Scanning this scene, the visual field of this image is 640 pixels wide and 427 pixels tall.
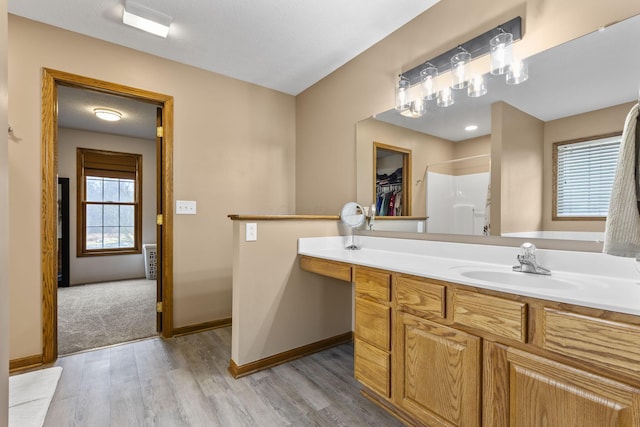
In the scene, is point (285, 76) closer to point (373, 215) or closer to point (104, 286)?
point (373, 215)

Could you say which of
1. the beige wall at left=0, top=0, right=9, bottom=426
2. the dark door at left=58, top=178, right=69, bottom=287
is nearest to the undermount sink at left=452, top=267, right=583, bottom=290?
the beige wall at left=0, top=0, right=9, bottom=426

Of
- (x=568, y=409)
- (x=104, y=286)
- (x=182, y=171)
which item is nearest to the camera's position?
(x=568, y=409)

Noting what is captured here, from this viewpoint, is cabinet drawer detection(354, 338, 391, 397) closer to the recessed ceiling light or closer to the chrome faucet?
the chrome faucet

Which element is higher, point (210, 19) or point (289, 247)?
point (210, 19)

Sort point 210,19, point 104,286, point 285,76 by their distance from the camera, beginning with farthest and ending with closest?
point 104,286
point 285,76
point 210,19

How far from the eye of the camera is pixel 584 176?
1432mm

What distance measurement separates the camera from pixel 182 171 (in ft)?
9.21

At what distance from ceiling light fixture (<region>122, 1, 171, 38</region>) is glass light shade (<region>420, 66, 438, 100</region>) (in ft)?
6.05

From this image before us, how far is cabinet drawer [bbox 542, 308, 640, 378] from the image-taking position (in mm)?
876

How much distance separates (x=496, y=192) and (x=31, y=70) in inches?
129

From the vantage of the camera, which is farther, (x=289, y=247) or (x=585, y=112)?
(x=289, y=247)

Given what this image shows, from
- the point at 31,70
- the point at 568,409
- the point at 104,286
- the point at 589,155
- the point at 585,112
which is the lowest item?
the point at 104,286

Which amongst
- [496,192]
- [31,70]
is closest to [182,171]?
[31,70]

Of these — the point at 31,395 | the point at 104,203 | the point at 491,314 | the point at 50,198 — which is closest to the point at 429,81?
the point at 491,314
